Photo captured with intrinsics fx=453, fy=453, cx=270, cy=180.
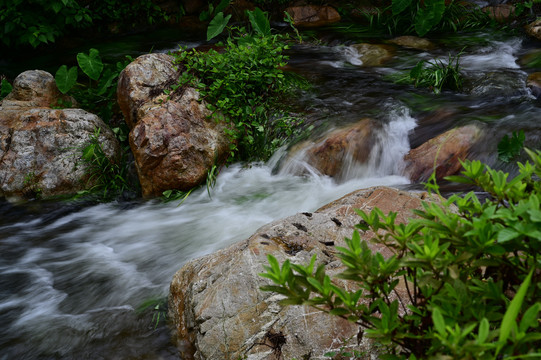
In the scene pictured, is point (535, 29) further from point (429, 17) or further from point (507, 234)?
point (507, 234)

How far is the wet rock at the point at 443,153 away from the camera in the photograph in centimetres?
434

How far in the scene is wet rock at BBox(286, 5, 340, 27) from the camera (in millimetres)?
9477

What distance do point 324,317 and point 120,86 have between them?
13.8ft

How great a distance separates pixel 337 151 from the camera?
471 centimetres

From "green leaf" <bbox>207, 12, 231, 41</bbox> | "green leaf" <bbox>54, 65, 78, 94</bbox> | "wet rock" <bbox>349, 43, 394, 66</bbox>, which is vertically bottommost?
"wet rock" <bbox>349, 43, 394, 66</bbox>

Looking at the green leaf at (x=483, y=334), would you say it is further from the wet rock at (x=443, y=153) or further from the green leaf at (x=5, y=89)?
the green leaf at (x=5, y=89)

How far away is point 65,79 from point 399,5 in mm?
5785

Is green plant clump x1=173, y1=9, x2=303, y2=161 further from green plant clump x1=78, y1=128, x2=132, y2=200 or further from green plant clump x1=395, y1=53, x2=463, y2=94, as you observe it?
green plant clump x1=395, y1=53, x2=463, y2=94

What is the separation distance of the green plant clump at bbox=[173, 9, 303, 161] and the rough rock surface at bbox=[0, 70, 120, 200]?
120cm

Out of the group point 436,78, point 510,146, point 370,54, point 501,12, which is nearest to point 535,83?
point 436,78

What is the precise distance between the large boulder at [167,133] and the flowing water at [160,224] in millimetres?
235

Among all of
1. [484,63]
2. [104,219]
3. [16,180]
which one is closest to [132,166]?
[104,219]

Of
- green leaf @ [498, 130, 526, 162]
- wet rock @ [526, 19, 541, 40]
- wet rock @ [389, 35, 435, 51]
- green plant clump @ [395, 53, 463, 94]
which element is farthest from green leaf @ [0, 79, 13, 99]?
wet rock @ [526, 19, 541, 40]

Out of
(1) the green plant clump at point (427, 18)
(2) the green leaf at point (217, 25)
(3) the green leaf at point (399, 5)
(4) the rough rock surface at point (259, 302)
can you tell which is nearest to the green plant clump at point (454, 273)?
(4) the rough rock surface at point (259, 302)
